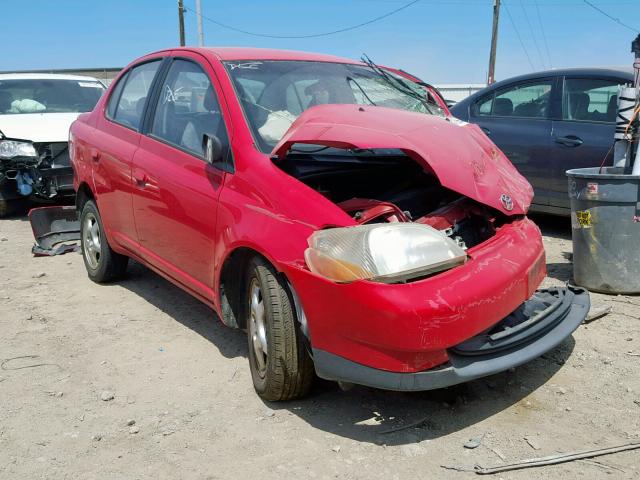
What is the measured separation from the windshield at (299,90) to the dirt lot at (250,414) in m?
1.37

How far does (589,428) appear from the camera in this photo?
9.82 feet

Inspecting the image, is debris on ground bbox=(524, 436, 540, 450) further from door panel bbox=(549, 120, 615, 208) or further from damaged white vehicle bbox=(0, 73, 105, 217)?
damaged white vehicle bbox=(0, 73, 105, 217)

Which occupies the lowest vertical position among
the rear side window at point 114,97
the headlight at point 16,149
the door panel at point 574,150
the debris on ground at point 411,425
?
the debris on ground at point 411,425

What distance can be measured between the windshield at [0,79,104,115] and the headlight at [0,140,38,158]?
40.3 inches

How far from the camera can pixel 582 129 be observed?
6.20 meters

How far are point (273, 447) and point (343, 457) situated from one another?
12.8 inches

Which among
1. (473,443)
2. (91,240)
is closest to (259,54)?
(91,240)

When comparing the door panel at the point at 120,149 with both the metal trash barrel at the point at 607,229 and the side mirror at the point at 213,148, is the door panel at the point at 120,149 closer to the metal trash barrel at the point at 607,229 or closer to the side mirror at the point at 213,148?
the side mirror at the point at 213,148

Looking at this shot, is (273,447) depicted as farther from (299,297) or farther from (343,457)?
(299,297)

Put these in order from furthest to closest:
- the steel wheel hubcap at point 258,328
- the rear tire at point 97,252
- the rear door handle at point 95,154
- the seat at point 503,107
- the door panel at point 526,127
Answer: the seat at point 503,107 < the door panel at point 526,127 < the rear tire at point 97,252 < the rear door handle at point 95,154 < the steel wheel hubcap at point 258,328

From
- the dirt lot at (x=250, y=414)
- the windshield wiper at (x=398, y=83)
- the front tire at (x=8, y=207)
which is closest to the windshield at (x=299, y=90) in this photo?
the windshield wiper at (x=398, y=83)

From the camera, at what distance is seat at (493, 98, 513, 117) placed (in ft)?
23.0

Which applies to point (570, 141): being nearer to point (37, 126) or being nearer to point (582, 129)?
point (582, 129)

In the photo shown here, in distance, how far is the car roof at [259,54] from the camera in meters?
3.96
